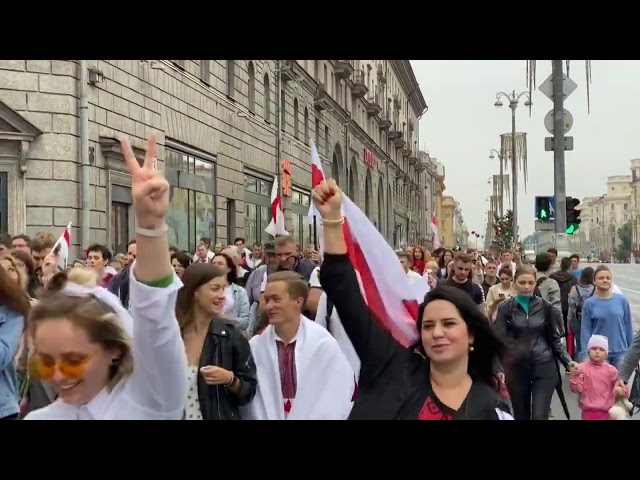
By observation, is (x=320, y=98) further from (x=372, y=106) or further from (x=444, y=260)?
(x=444, y=260)

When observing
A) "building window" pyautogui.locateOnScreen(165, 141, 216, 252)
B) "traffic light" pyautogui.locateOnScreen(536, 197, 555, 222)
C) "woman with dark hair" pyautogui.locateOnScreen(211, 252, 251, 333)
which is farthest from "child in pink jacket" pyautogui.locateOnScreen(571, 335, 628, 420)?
"building window" pyautogui.locateOnScreen(165, 141, 216, 252)

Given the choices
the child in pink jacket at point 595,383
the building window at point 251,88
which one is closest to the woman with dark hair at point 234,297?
the child in pink jacket at point 595,383

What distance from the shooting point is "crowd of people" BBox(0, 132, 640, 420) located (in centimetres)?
251

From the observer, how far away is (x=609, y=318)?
391 inches

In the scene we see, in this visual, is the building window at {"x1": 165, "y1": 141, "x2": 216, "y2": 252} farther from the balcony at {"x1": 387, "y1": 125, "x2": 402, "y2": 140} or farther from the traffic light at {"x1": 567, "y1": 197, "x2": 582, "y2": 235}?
the balcony at {"x1": 387, "y1": 125, "x2": 402, "y2": 140}

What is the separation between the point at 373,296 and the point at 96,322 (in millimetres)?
1300

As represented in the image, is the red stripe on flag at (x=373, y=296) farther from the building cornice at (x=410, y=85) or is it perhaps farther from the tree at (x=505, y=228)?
the building cornice at (x=410, y=85)

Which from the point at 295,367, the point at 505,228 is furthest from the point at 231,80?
the point at 505,228

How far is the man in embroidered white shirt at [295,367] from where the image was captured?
4812 millimetres

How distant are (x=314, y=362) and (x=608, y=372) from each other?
150 inches
